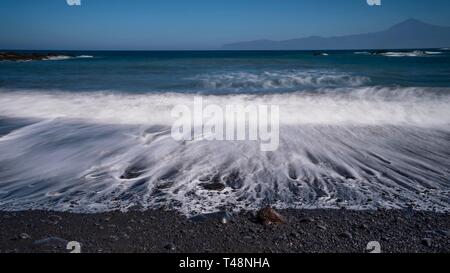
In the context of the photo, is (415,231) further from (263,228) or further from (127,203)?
(127,203)

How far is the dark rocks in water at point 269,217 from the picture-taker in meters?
3.03

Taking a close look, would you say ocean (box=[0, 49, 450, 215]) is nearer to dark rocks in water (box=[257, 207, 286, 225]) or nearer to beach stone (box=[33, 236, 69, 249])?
dark rocks in water (box=[257, 207, 286, 225])

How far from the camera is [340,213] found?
3.23 metres

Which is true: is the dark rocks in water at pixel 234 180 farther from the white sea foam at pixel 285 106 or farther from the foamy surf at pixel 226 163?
the white sea foam at pixel 285 106

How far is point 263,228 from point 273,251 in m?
0.33

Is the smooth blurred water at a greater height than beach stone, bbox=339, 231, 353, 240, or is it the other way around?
the smooth blurred water

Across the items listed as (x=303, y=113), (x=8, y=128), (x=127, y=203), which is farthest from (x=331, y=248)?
(x=8, y=128)

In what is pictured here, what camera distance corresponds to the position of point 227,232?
2.90m

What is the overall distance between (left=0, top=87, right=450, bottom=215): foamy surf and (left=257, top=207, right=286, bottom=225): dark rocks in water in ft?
0.91

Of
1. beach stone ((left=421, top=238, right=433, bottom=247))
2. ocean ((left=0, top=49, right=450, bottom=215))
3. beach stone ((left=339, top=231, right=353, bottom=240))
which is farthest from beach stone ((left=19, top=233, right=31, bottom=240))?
beach stone ((left=421, top=238, right=433, bottom=247))

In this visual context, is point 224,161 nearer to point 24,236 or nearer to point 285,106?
point 24,236

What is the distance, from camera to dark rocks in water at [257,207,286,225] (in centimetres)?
303

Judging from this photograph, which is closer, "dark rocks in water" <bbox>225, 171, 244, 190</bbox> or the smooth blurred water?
"dark rocks in water" <bbox>225, 171, 244, 190</bbox>

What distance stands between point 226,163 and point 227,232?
1.85 meters
